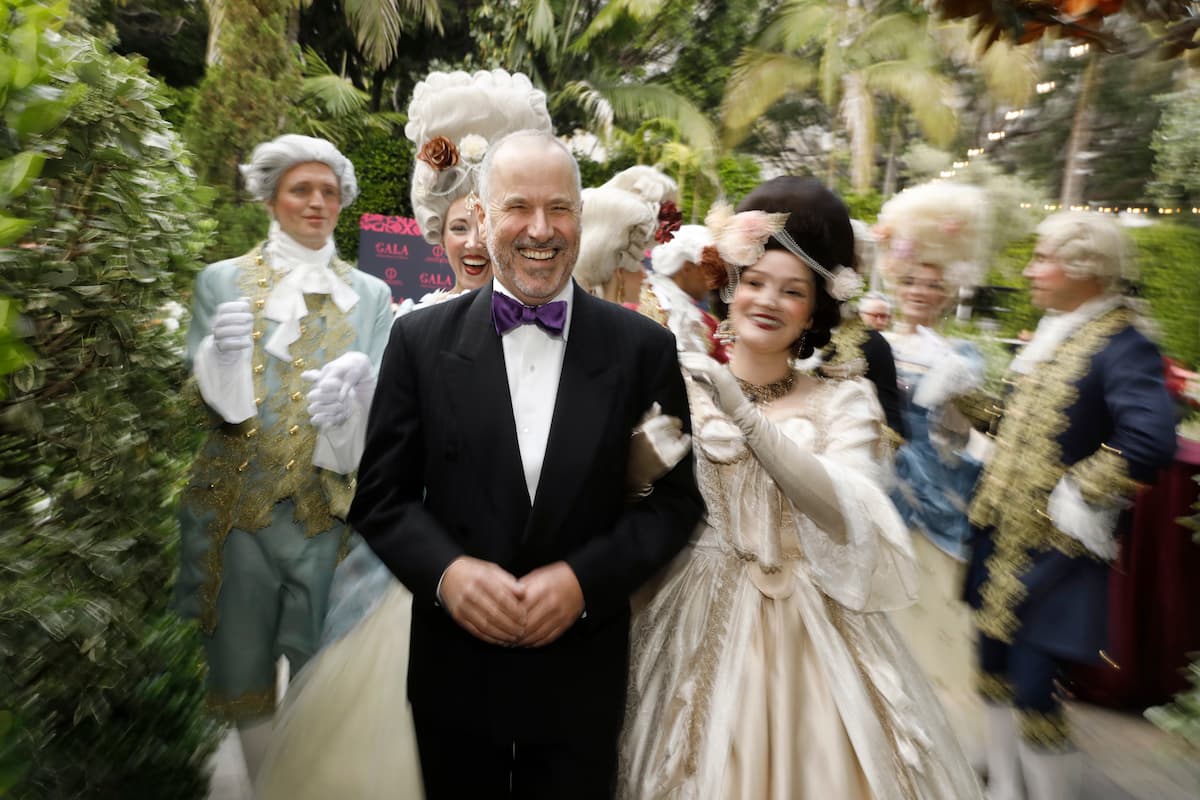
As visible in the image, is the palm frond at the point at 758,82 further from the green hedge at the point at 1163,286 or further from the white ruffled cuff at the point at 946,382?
the white ruffled cuff at the point at 946,382

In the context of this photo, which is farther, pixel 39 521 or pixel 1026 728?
pixel 1026 728

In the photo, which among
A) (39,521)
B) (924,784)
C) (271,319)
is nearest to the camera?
(39,521)

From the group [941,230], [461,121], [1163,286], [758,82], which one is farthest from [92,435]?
[758,82]

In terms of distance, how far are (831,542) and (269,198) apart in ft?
7.33

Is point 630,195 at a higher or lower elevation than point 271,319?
higher

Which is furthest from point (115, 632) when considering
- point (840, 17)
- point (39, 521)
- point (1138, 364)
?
point (840, 17)

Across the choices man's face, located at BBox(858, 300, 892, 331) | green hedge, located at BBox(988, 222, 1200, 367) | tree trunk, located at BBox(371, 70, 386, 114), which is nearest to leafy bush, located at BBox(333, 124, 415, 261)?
tree trunk, located at BBox(371, 70, 386, 114)

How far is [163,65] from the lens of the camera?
49.9ft

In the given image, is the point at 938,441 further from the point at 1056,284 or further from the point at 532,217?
the point at 532,217

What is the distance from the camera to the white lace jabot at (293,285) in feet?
9.18

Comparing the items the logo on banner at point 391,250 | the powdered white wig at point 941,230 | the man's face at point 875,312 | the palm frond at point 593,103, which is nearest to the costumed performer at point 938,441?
the powdered white wig at point 941,230

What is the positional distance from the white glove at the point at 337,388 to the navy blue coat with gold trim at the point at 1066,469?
7.18ft

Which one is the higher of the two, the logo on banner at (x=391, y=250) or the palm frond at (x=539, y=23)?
the palm frond at (x=539, y=23)

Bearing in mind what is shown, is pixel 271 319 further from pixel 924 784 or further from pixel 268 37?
pixel 268 37
